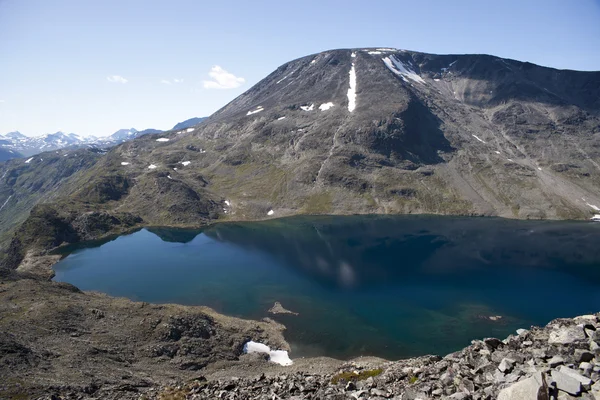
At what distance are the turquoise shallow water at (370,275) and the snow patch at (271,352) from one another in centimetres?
263

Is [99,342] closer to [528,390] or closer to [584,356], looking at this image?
[528,390]

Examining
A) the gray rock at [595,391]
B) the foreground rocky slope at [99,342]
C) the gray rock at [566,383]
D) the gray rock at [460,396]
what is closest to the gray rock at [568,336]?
the gray rock at [595,391]

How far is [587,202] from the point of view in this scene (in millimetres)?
165000

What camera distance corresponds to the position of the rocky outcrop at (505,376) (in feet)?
52.7

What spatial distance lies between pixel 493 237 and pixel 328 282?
75.7 meters

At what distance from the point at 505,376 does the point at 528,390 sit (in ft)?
11.5

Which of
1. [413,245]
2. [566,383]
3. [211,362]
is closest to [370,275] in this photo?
[413,245]

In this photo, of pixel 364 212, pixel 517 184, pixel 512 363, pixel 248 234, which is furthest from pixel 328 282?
pixel 517 184

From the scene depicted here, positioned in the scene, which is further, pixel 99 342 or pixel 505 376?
pixel 99 342

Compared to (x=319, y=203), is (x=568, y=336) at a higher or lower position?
higher

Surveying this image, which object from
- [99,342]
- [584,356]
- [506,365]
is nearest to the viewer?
[584,356]

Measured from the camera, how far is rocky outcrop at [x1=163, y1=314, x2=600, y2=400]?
16.1m

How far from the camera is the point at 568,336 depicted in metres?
20.6

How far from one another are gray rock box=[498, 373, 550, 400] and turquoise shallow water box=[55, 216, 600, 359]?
142 ft
